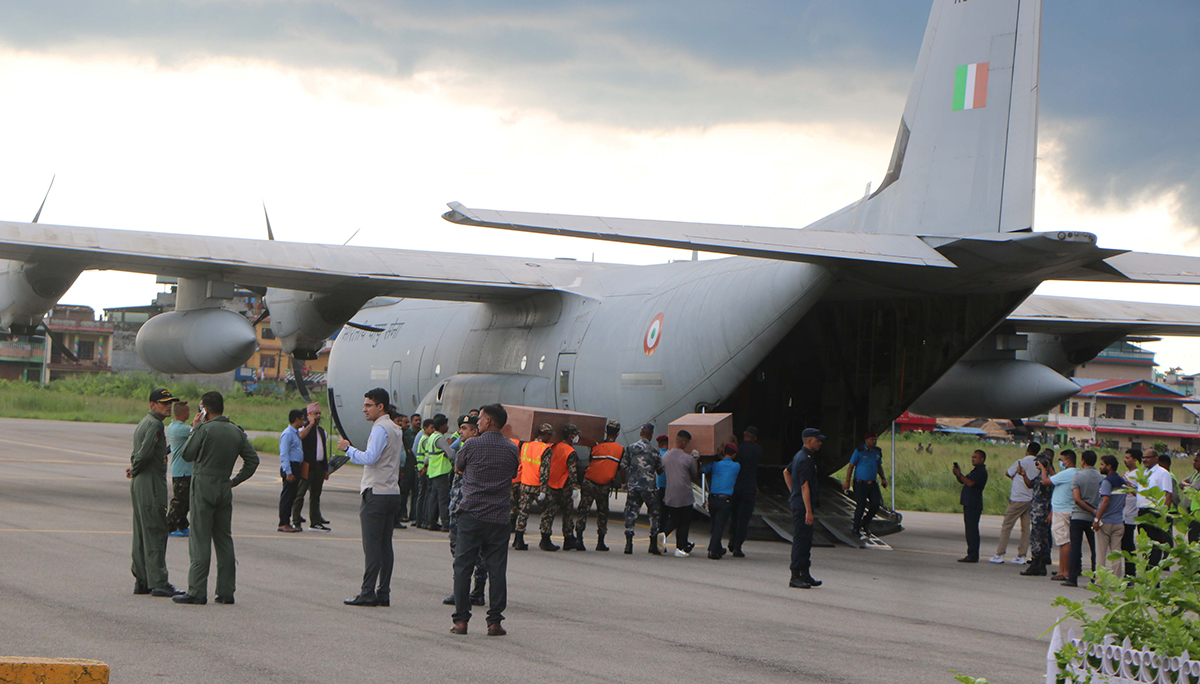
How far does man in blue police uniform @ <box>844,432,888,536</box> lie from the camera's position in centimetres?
1527

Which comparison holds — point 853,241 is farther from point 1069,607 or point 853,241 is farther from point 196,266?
point 196,266

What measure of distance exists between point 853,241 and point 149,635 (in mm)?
7977

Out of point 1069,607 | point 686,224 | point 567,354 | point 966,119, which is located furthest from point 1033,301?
point 1069,607

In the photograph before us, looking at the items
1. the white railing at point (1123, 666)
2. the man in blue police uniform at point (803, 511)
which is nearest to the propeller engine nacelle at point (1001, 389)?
the man in blue police uniform at point (803, 511)

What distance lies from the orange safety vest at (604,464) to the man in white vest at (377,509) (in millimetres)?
4866

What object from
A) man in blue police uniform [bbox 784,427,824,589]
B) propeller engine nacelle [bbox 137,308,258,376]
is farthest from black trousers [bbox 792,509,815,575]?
propeller engine nacelle [bbox 137,308,258,376]

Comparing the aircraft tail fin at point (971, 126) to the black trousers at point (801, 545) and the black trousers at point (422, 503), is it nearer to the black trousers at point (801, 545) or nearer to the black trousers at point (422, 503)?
the black trousers at point (801, 545)

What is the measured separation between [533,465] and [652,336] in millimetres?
3440

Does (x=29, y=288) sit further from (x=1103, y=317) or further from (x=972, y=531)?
(x=1103, y=317)

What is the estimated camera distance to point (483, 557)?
805 cm

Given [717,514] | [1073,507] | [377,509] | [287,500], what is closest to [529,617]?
[377,509]

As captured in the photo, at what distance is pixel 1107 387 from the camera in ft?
256

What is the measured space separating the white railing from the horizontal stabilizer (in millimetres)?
6298

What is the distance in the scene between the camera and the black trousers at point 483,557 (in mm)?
7727
